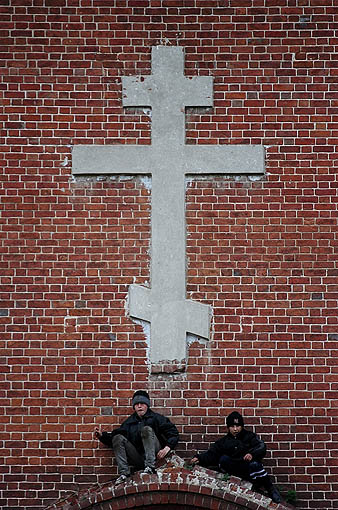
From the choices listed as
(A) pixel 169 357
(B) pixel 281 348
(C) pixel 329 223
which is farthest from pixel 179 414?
(C) pixel 329 223

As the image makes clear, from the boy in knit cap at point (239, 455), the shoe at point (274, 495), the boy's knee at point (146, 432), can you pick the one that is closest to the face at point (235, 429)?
the boy in knit cap at point (239, 455)

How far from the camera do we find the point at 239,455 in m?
6.45

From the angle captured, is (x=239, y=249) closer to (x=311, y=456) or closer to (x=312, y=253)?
(x=312, y=253)

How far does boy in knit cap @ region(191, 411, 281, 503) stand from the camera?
6418mm

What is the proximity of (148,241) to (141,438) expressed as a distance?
64.4 inches

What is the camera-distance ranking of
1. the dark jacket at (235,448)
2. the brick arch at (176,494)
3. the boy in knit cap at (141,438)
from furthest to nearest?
the dark jacket at (235,448) → the boy in knit cap at (141,438) → the brick arch at (176,494)

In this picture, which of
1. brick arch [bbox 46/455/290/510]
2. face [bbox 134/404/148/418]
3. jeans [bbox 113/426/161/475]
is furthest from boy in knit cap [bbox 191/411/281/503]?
face [bbox 134/404/148/418]

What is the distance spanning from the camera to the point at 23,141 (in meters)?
7.02

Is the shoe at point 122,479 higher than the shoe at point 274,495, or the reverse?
the shoe at point 122,479

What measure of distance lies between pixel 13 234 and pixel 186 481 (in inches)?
97.7

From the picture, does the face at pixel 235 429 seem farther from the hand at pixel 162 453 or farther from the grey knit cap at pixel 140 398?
the grey knit cap at pixel 140 398

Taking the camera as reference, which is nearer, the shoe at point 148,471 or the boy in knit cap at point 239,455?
the shoe at point 148,471

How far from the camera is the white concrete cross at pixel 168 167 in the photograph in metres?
6.83

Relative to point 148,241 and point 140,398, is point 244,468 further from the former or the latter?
point 148,241
